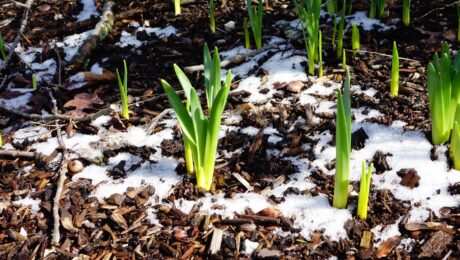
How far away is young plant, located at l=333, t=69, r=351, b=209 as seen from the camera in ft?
4.89

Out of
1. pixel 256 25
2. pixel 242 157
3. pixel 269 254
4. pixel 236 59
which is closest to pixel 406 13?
pixel 256 25

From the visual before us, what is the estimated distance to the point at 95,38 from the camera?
2943 millimetres

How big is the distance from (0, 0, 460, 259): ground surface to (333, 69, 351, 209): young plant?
116 millimetres

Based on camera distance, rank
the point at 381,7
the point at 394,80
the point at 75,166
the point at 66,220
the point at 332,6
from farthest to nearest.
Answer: the point at 332,6 → the point at 381,7 → the point at 394,80 → the point at 75,166 → the point at 66,220

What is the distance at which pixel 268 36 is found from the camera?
282 cm

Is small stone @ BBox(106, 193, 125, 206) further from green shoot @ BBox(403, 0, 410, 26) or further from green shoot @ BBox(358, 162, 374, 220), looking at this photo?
green shoot @ BBox(403, 0, 410, 26)

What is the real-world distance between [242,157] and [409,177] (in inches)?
25.9

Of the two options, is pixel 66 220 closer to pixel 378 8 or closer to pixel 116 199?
pixel 116 199

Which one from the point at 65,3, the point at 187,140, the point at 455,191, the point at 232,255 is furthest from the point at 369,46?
the point at 65,3

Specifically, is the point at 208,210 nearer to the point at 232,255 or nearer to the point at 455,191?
the point at 232,255

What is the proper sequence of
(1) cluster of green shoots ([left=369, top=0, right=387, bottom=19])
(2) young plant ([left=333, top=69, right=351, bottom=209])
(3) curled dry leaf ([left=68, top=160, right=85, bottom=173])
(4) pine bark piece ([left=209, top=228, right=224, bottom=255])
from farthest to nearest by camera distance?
(1) cluster of green shoots ([left=369, top=0, right=387, bottom=19]), (3) curled dry leaf ([left=68, top=160, right=85, bottom=173]), (4) pine bark piece ([left=209, top=228, right=224, bottom=255]), (2) young plant ([left=333, top=69, right=351, bottom=209])

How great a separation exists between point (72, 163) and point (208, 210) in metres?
0.65

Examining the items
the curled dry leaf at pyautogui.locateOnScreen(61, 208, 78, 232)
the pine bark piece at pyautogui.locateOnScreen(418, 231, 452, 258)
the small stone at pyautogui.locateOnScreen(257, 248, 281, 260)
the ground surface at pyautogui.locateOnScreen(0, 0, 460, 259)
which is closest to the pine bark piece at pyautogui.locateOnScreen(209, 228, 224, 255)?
the ground surface at pyautogui.locateOnScreen(0, 0, 460, 259)

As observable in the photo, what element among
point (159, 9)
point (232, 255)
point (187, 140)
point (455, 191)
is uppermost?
point (159, 9)
